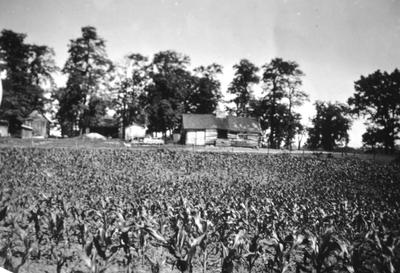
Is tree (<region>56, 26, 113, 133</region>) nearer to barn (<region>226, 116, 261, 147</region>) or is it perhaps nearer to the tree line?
the tree line

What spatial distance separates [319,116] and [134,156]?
66.9m

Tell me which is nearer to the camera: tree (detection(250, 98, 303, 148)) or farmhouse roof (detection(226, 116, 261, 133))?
farmhouse roof (detection(226, 116, 261, 133))

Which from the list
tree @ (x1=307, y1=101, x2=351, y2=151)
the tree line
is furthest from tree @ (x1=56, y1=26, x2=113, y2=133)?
tree @ (x1=307, y1=101, x2=351, y2=151)

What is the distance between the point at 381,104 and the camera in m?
23.9

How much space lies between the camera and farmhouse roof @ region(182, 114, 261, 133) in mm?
43634

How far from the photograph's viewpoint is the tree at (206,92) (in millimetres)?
62000

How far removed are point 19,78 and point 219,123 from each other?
1288 inches

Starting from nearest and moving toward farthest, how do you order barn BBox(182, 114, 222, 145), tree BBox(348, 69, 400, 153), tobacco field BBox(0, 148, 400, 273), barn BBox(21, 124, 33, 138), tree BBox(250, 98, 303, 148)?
tobacco field BBox(0, 148, 400, 273)
tree BBox(348, 69, 400, 153)
barn BBox(21, 124, 33, 138)
barn BBox(182, 114, 222, 145)
tree BBox(250, 98, 303, 148)

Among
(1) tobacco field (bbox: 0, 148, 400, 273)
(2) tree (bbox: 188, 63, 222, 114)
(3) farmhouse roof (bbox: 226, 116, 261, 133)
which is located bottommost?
(1) tobacco field (bbox: 0, 148, 400, 273)

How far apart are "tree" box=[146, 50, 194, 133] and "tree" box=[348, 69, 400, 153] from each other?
31773mm

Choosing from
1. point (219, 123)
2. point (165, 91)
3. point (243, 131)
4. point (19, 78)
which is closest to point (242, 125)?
point (243, 131)

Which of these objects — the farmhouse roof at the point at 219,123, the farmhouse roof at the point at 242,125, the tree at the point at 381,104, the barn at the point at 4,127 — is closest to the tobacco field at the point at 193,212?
the tree at the point at 381,104

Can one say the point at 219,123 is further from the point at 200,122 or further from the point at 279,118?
the point at 279,118

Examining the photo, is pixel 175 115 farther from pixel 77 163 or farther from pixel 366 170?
pixel 366 170
